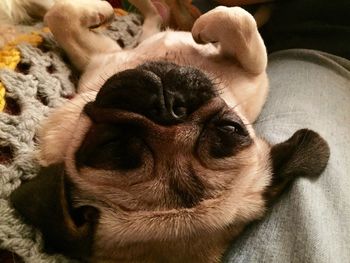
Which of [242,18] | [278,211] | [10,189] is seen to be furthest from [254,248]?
[242,18]

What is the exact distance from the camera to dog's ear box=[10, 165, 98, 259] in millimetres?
999

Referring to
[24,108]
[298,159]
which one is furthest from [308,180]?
[24,108]

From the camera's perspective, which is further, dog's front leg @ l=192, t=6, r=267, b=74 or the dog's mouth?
dog's front leg @ l=192, t=6, r=267, b=74

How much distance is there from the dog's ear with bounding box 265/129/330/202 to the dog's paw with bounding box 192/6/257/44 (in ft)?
1.26

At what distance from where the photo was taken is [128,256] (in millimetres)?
1088

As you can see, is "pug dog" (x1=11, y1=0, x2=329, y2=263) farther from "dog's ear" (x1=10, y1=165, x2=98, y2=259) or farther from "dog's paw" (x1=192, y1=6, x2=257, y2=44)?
"dog's paw" (x1=192, y1=6, x2=257, y2=44)

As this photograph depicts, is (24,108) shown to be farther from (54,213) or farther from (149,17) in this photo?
(149,17)

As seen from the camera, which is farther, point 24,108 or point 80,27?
point 80,27

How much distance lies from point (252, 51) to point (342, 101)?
417 mm

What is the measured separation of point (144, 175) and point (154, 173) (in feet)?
0.08

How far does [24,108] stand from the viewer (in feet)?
3.84

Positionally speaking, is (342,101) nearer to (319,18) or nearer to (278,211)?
(319,18)

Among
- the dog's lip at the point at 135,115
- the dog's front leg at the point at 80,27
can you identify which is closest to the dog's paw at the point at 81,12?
the dog's front leg at the point at 80,27

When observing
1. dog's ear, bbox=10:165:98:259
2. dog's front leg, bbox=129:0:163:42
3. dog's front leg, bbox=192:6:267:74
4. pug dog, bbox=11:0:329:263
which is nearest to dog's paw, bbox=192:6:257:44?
dog's front leg, bbox=192:6:267:74
